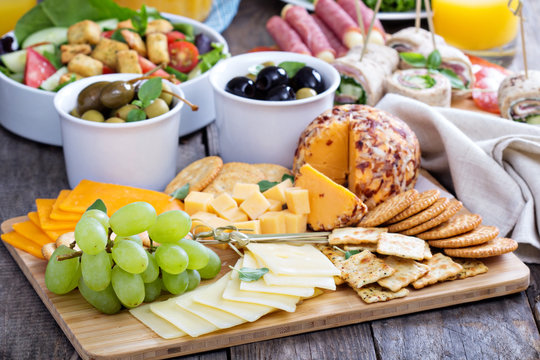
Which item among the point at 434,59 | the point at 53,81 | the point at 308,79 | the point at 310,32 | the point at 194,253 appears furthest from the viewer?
the point at 310,32

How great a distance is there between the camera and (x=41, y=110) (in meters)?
1.74

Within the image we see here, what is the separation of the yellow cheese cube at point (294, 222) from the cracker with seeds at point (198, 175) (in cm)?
25

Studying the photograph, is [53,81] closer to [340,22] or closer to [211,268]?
[211,268]

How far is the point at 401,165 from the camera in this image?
1492 mm

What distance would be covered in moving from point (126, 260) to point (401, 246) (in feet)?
1.76

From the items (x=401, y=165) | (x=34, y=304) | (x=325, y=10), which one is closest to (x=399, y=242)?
(x=401, y=165)

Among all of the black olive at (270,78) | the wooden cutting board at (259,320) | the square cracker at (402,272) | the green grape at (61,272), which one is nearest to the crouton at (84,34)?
the black olive at (270,78)

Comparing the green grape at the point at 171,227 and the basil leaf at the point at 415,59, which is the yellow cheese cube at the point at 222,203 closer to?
the green grape at the point at 171,227

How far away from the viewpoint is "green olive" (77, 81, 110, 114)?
5.18 feet

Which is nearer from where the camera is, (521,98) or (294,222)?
(294,222)

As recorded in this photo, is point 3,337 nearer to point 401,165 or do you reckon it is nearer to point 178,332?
point 178,332

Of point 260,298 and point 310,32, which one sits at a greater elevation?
point 310,32

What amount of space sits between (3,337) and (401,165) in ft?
2.98

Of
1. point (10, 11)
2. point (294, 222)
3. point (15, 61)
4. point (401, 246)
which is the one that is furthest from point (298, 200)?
point (10, 11)
